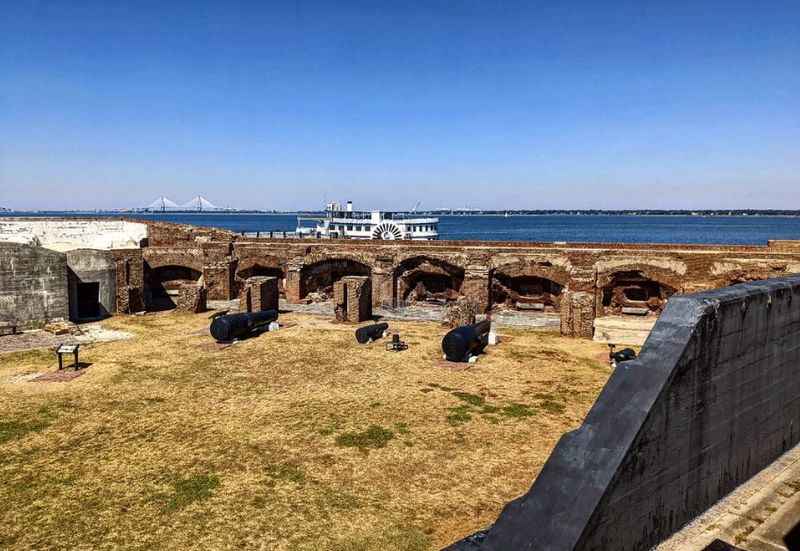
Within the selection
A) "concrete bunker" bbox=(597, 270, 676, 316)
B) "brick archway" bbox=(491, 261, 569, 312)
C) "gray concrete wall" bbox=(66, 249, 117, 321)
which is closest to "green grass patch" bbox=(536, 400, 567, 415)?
"concrete bunker" bbox=(597, 270, 676, 316)

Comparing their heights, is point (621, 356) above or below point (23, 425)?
above

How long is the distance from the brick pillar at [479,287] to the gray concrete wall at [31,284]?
660 inches

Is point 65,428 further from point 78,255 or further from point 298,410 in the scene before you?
point 78,255

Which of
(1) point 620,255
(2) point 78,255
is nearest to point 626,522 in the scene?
(1) point 620,255

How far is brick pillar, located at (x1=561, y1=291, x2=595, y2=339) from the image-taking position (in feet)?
61.9

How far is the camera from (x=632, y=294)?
2336 cm

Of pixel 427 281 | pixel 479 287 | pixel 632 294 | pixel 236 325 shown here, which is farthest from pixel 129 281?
pixel 632 294

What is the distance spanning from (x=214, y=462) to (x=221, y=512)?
1.73 meters

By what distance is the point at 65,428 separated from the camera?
11.0 metres

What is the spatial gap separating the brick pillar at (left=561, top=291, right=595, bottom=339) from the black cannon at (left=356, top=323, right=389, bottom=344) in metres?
6.66

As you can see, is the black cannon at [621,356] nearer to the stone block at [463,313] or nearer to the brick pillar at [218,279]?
the stone block at [463,313]

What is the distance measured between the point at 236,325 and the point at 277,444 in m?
8.89

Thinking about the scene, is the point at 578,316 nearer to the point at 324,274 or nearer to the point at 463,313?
the point at 463,313

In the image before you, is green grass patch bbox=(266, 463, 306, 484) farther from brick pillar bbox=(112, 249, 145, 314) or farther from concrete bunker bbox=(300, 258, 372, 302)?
brick pillar bbox=(112, 249, 145, 314)
